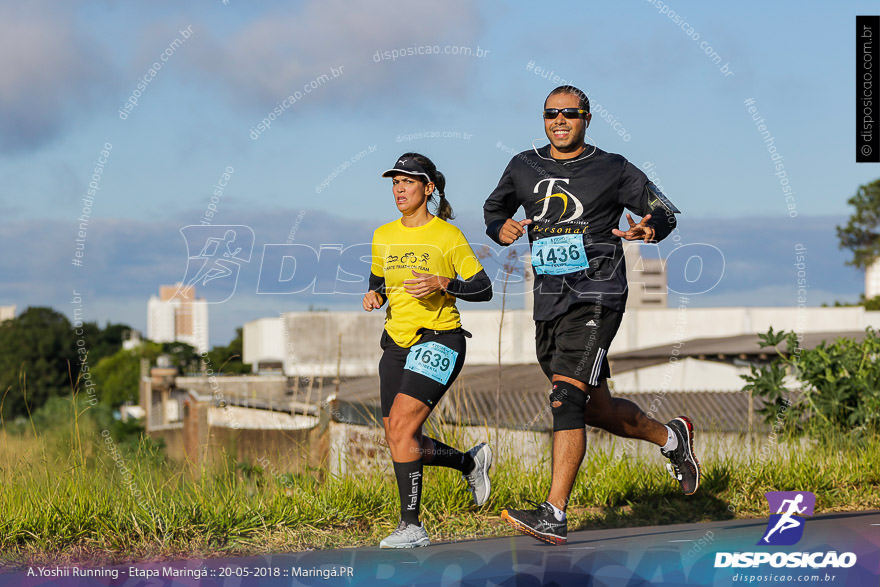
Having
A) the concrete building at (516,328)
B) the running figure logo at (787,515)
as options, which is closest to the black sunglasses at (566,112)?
the running figure logo at (787,515)

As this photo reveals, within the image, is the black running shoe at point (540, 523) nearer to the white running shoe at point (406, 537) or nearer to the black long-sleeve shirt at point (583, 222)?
the white running shoe at point (406, 537)

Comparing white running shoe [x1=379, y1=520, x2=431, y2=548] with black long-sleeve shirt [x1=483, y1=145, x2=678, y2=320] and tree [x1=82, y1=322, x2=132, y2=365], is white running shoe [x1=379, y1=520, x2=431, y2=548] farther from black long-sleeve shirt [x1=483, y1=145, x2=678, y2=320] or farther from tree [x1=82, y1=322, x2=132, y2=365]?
tree [x1=82, y1=322, x2=132, y2=365]

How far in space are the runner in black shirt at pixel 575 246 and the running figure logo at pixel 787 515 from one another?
Answer: 1.00m

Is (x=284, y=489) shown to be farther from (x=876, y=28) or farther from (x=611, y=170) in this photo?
(x=876, y=28)

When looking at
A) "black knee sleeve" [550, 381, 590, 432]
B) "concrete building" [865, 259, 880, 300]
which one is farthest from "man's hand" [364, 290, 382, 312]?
"concrete building" [865, 259, 880, 300]

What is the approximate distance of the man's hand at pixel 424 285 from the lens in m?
5.29

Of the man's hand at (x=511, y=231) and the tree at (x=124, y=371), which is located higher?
the man's hand at (x=511, y=231)

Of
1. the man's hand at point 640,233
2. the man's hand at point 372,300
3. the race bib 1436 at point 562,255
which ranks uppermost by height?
the man's hand at point 640,233

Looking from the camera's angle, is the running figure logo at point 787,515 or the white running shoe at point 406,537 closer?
the white running shoe at point 406,537

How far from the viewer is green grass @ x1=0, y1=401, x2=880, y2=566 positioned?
538cm

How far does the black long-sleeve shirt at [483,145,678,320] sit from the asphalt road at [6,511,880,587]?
126 cm

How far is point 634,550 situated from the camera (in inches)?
205

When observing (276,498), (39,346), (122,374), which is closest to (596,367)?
(276,498)

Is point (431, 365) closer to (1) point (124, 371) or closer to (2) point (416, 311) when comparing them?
(2) point (416, 311)
